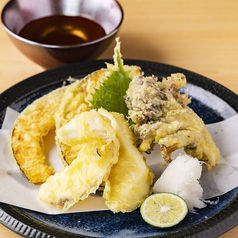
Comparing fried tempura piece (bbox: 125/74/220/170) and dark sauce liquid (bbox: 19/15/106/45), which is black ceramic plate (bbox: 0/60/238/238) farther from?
dark sauce liquid (bbox: 19/15/106/45)

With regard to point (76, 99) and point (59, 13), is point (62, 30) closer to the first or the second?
point (59, 13)

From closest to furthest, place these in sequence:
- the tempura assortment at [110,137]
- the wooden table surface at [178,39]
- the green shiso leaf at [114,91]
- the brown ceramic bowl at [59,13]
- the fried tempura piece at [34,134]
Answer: the tempura assortment at [110,137] → the fried tempura piece at [34,134] → the green shiso leaf at [114,91] → the brown ceramic bowl at [59,13] → the wooden table surface at [178,39]

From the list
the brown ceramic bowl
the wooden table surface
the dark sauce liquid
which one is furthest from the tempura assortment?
the wooden table surface

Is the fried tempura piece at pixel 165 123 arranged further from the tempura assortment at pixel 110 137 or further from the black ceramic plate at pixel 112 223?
the black ceramic plate at pixel 112 223

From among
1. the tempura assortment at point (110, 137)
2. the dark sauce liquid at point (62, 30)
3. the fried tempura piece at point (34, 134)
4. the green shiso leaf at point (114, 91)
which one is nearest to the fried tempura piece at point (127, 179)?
the tempura assortment at point (110, 137)

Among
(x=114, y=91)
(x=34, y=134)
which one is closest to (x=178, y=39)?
(x=114, y=91)

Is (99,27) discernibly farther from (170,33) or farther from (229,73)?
(229,73)
